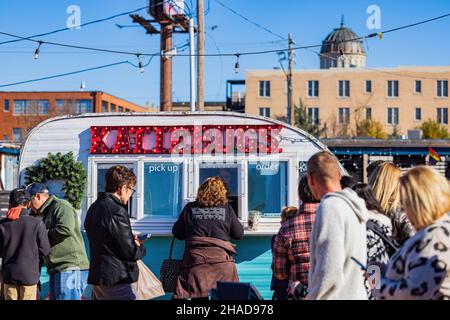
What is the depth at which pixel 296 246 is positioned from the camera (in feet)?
18.5

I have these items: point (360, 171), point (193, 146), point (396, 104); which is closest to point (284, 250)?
point (193, 146)

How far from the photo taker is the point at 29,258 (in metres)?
7.06

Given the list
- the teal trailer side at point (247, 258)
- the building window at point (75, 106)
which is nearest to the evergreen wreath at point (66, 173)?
the teal trailer side at point (247, 258)

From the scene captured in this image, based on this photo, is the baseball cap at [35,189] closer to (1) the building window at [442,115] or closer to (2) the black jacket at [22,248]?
(2) the black jacket at [22,248]

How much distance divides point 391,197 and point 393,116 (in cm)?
7282

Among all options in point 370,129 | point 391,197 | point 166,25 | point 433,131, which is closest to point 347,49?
point 370,129

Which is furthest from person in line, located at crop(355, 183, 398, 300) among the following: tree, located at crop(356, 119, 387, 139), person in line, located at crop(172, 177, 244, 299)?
tree, located at crop(356, 119, 387, 139)

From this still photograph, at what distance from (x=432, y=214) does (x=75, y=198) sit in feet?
23.3

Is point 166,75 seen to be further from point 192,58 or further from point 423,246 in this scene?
point 423,246

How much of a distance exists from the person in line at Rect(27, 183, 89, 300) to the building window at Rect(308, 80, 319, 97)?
6985cm

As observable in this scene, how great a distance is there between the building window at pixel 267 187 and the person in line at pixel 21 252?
12.4 feet

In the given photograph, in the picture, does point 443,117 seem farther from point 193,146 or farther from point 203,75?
point 193,146

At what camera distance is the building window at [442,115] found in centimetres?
7638

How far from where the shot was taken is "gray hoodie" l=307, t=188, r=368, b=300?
4.25m
